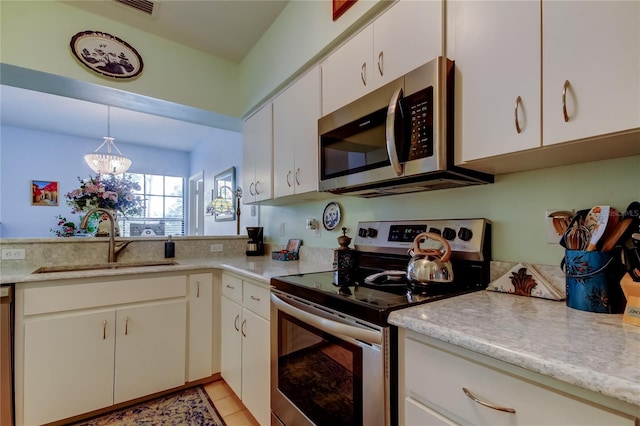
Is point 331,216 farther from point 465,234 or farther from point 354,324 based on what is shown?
point 354,324

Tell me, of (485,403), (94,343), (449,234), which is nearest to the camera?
(485,403)

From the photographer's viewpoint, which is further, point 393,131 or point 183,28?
point 183,28

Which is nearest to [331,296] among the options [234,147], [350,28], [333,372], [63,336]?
[333,372]

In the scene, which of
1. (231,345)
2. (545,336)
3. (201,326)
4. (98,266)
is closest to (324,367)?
(545,336)

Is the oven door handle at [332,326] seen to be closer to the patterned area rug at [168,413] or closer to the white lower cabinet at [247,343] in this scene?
the white lower cabinet at [247,343]

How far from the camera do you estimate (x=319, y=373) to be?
1150mm

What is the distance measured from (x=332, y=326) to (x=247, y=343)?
902mm

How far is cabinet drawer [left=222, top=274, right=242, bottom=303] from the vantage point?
185 centimetres

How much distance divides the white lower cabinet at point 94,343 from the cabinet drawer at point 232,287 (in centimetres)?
27

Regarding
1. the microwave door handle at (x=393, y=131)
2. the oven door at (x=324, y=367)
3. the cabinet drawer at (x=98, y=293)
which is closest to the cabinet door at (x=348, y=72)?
the microwave door handle at (x=393, y=131)

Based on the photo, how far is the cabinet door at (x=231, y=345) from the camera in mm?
1826

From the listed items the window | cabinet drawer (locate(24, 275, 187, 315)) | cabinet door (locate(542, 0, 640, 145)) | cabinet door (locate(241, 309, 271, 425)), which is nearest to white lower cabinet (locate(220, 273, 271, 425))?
cabinet door (locate(241, 309, 271, 425))

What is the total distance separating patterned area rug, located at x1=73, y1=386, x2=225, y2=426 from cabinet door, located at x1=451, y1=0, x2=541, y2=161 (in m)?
2.00

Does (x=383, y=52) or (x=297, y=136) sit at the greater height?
(x=383, y=52)
